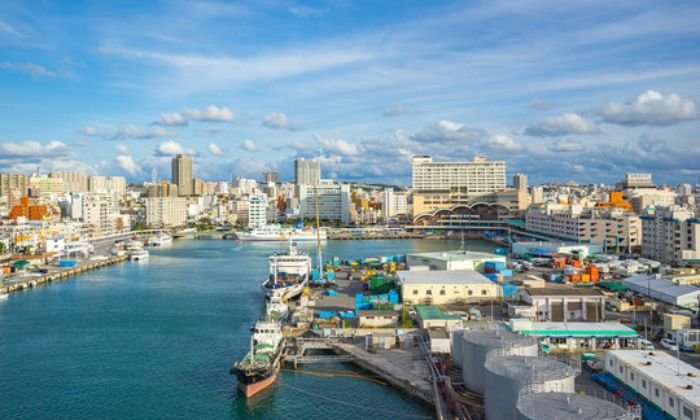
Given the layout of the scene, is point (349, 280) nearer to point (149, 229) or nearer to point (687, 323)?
point (687, 323)

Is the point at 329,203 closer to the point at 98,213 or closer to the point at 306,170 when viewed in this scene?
the point at 98,213

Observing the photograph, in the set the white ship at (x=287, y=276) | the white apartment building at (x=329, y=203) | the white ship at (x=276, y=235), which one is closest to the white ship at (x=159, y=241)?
the white ship at (x=276, y=235)

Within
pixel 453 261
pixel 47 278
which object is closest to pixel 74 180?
pixel 47 278

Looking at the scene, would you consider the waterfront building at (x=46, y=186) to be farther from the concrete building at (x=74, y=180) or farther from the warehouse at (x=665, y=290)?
the warehouse at (x=665, y=290)

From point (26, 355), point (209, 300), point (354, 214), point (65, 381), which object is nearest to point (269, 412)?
point (65, 381)

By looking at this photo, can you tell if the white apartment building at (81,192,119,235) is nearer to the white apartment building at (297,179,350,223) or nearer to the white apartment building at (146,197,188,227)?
the white apartment building at (146,197,188,227)
